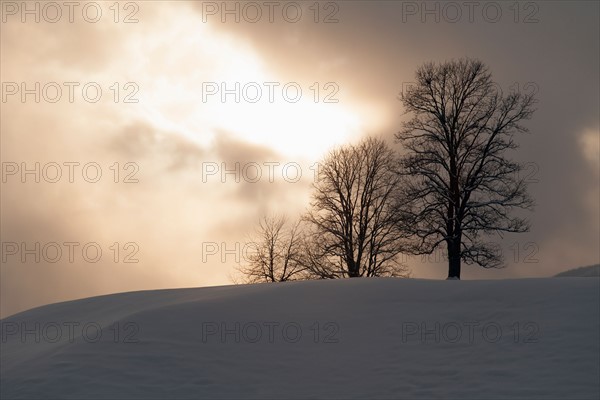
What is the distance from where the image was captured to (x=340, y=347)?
48.2 ft

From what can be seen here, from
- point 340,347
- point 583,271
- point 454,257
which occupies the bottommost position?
point 340,347

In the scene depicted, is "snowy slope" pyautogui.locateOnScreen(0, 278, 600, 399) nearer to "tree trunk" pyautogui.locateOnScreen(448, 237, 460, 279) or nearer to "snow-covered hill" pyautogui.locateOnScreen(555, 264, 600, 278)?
"snow-covered hill" pyautogui.locateOnScreen(555, 264, 600, 278)

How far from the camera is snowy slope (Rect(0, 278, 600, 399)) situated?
12906 millimetres

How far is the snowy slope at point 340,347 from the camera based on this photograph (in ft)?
42.3

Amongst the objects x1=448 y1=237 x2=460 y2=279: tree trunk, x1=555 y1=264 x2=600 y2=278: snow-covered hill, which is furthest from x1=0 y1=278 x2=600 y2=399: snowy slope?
x1=448 y1=237 x2=460 y2=279: tree trunk

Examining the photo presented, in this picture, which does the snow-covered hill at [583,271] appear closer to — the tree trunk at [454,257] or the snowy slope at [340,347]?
the tree trunk at [454,257]

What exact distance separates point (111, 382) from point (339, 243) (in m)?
26.6

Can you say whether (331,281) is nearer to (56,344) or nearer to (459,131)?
(56,344)

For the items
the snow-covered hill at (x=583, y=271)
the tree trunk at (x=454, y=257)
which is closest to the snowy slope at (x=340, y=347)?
the snow-covered hill at (x=583, y=271)

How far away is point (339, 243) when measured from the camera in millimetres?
39312

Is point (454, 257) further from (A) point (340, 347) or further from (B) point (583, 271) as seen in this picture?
(A) point (340, 347)

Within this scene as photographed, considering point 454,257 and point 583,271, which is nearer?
point 583,271

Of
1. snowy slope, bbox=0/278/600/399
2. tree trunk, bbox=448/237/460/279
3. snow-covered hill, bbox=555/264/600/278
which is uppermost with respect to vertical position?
tree trunk, bbox=448/237/460/279

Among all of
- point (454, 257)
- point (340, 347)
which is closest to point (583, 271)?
point (454, 257)
